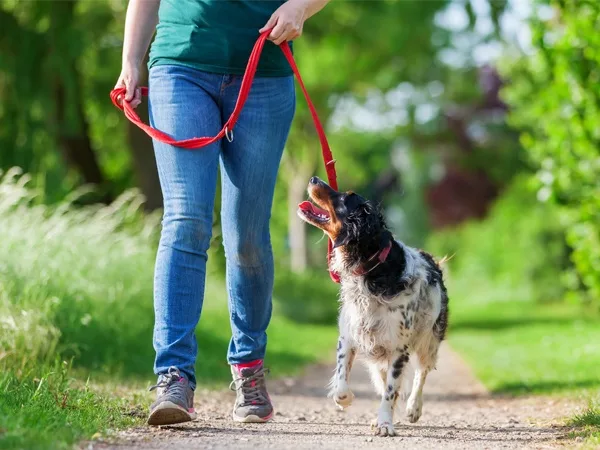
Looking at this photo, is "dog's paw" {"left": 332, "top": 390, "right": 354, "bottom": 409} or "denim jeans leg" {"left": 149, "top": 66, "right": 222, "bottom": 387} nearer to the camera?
"denim jeans leg" {"left": 149, "top": 66, "right": 222, "bottom": 387}

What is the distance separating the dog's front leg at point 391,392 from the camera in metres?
4.80

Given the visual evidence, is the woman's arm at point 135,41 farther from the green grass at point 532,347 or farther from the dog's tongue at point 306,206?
the green grass at point 532,347

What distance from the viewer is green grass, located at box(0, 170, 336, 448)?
4.19m

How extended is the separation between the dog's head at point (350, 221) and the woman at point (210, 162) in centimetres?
42

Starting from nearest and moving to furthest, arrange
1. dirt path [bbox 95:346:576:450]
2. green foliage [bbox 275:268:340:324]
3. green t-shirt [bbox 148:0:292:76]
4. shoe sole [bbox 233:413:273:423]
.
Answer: dirt path [bbox 95:346:576:450] → green t-shirt [bbox 148:0:292:76] → shoe sole [bbox 233:413:273:423] → green foliage [bbox 275:268:340:324]

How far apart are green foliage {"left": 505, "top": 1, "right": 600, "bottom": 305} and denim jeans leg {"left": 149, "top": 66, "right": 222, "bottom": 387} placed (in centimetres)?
595

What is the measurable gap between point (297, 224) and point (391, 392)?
964 inches

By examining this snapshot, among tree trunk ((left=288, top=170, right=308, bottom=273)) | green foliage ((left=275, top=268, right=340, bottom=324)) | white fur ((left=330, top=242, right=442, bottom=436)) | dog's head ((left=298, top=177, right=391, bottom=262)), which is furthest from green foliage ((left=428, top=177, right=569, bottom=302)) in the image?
dog's head ((left=298, top=177, right=391, bottom=262))

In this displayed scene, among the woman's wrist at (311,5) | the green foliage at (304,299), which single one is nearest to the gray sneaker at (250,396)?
the woman's wrist at (311,5)

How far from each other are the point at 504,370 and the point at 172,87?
5.78m

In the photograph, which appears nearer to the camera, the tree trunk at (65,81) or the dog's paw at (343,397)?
the dog's paw at (343,397)

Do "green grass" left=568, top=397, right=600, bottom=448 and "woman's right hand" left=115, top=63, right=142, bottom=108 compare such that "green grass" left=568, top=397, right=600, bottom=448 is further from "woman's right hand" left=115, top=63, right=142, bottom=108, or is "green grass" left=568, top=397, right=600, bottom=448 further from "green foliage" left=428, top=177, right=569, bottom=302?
"green foliage" left=428, top=177, right=569, bottom=302

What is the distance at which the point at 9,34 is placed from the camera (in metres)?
10.9

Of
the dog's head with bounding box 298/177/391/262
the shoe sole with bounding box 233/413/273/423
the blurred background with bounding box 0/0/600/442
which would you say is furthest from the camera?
the blurred background with bounding box 0/0/600/442
